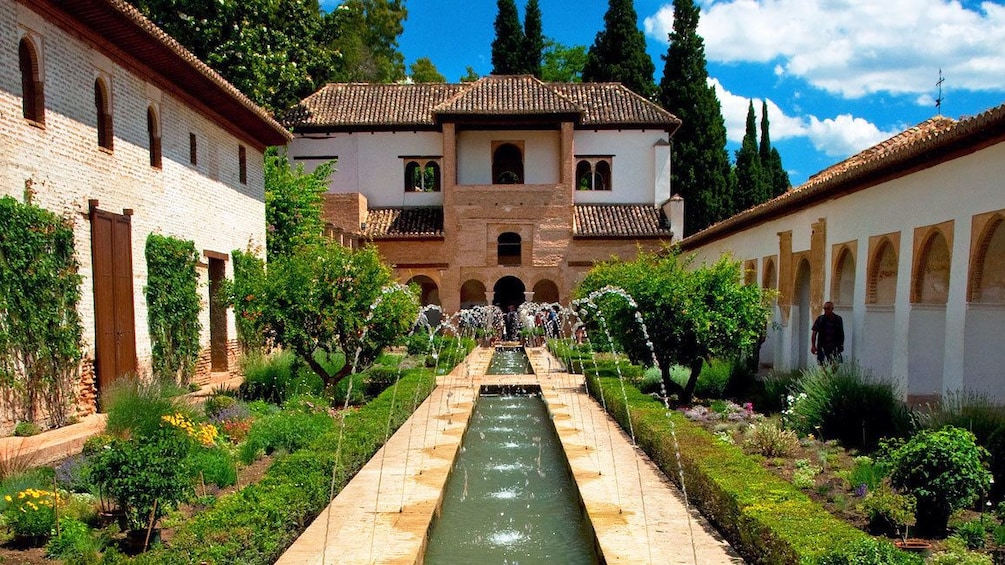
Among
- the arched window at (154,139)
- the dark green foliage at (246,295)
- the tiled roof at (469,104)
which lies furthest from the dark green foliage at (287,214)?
the arched window at (154,139)

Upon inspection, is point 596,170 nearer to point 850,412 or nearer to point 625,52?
point 625,52

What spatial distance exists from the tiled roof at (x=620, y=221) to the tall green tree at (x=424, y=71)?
59.1ft

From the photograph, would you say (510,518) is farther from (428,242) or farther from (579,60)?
(579,60)

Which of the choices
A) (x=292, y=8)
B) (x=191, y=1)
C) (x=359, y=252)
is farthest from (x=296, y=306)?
(x=292, y=8)

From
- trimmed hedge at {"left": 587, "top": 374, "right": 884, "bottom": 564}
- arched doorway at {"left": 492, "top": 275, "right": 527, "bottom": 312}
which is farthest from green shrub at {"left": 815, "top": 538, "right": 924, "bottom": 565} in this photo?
arched doorway at {"left": 492, "top": 275, "right": 527, "bottom": 312}

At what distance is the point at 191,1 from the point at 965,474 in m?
22.7

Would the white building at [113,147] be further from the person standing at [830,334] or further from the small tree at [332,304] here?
the person standing at [830,334]

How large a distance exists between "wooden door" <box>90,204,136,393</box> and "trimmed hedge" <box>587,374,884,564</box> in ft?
25.2

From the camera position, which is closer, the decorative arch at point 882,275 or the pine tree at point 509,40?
the decorative arch at point 882,275

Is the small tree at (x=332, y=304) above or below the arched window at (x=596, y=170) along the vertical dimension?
below

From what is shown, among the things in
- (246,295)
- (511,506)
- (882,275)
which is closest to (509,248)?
(246,295)

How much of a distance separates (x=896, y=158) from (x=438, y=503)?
26.0 feet

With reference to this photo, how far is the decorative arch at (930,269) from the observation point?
419 inches

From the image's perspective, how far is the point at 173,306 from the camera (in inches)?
540
